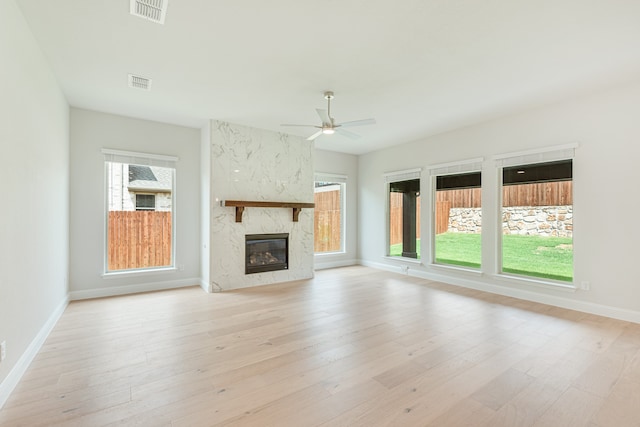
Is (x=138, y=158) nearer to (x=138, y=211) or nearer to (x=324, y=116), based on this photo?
(x=138, y=211)

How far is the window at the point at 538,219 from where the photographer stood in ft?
14.5

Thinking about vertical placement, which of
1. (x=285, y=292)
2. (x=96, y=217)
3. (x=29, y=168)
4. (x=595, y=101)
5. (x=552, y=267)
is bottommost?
(x=285, y=292)

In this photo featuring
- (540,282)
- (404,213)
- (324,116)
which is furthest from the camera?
(404,213)

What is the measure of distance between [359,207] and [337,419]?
243 inches

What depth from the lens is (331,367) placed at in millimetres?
2590

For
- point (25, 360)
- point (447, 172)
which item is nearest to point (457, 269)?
point (447, 172)

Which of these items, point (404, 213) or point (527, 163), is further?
point (404, 213)

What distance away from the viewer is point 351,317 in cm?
385

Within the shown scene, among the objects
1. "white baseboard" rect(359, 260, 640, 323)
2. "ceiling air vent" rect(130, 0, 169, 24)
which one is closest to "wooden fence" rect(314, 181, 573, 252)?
"white baseboard" rect(359, 260, 640, 323)

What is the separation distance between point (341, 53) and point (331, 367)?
2.94 m

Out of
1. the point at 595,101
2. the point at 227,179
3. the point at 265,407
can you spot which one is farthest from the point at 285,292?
the point at 595,101

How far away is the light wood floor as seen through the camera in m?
2.00

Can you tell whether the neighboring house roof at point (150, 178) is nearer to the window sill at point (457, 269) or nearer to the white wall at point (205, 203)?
the white wall at point (205, 203)

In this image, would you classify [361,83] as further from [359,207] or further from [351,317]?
[359,207]
